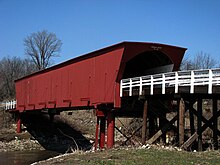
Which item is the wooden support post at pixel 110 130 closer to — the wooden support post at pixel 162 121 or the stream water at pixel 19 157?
the wooden support post at pixel 162 121

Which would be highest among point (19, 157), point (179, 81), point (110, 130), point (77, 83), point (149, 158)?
point (77, 83)

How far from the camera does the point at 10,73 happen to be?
257 ft

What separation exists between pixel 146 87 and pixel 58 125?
82.6 feet

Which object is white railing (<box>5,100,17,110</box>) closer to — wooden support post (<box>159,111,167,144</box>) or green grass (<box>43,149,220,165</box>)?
wooden support post (<box>159,111,167,144</box>)

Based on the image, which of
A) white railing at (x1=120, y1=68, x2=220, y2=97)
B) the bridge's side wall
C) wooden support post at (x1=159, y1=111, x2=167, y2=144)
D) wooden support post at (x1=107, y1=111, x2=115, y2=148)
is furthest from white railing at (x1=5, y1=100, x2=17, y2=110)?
white railing at (x1=120, y1=68, x2=220, y2=97)

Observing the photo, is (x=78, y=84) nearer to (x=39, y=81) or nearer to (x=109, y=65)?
(x=109, y=65)

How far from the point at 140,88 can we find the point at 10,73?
62.1m

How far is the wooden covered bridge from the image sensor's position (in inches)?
731

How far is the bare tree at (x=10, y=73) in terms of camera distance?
71062 millimetres

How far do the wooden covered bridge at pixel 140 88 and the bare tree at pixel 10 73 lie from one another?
42307 millimetres

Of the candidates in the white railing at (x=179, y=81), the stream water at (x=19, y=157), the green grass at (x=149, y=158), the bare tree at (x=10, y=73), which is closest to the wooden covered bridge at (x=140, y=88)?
the white railing at (x=179, y=81)

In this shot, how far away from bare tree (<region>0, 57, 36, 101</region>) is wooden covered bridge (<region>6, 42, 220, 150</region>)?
4231 cm

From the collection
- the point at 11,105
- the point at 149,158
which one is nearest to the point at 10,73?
the point at 11,105

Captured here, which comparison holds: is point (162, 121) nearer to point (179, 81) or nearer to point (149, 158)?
point (179, 81)
